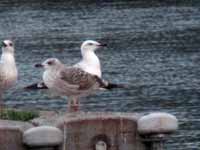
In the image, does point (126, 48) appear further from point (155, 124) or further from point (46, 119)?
point (155, 124)

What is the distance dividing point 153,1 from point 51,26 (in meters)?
15.4

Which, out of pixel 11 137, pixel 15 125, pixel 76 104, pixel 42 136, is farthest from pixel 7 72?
pixel 42 136

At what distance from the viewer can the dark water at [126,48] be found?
25.2 meters

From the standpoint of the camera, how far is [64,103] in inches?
975

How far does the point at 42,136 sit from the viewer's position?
1232 centimetres

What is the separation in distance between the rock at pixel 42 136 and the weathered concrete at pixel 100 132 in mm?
441

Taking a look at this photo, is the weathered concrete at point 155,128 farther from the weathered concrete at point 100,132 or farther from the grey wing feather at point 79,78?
the grey wing feather at point 79,78

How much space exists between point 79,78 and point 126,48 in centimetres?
2333

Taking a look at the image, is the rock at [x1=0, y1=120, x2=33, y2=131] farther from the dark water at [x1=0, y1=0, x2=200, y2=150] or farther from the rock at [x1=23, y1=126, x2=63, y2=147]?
the dark water at [x1=0, y1=0, x2=200, y2=150]

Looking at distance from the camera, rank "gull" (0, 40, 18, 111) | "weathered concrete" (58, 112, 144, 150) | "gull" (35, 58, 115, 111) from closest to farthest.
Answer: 1. "weathered concrete" (58, 112, 144, 150)
2. "gull" (35, 58, 115, 111)
3. "gull" (0, 40, 18, 111)

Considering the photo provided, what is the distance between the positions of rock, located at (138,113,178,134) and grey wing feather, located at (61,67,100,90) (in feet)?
4.85

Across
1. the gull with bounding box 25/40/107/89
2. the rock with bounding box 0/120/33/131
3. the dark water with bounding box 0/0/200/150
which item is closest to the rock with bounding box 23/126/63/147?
the rock with bounding box 0/120/33/131

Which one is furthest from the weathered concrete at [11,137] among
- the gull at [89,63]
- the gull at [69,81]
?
the gull at [89,63]

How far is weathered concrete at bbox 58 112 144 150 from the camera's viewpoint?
1294 centimetres
